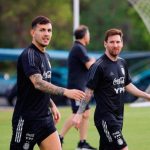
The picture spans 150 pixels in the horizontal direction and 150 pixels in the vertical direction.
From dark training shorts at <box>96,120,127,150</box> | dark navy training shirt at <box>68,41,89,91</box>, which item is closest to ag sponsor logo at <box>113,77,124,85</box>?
dark training shorts at <box>96,120,127,150</box>

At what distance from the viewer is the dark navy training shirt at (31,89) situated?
9.38 meters

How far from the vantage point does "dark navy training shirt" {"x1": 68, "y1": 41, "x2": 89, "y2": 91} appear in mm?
14211

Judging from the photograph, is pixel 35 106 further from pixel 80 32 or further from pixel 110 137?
pixel 80 32

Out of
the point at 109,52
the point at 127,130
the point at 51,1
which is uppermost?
the point at 51,1

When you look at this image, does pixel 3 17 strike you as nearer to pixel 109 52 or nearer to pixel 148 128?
pixel 148 128

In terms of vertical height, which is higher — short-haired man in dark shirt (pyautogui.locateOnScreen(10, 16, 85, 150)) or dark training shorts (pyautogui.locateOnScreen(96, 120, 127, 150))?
short-haired man in dark shirt (pyautogui.locateOnScreen(10, 16, 85, 150))

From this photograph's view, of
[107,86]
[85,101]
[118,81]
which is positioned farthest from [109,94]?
[85,101]

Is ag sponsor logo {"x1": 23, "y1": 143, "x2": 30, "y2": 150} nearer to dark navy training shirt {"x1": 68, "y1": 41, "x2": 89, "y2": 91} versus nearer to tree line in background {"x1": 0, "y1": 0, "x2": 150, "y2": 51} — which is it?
dark navy training shirt {"x1": 68, "y1": 41, "x2": 89, "y2": 91}

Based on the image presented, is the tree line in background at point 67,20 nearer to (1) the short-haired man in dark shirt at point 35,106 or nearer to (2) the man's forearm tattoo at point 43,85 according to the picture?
(1) the short-haired man in dark shirt at point 35,106

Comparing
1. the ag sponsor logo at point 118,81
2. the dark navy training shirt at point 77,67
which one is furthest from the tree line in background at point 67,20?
the ag sponsor logo at point 118,81

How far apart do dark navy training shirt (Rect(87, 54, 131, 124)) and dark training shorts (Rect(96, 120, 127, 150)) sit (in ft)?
0.39

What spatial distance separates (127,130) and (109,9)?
166ft

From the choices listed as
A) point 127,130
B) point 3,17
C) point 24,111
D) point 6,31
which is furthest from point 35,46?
point 6,31

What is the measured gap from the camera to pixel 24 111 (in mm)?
9523
